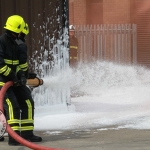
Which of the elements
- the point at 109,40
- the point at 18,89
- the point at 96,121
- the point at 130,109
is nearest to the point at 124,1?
the point at 109,40

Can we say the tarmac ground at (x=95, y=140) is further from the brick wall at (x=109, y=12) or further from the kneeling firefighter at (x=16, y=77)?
the brick wall at (x=109, y=12)

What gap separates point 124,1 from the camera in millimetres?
22609

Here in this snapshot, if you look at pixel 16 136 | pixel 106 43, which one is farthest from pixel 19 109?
pixel 106 43

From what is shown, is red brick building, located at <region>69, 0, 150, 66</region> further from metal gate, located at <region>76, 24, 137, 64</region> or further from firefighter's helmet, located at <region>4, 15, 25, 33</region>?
firefighter's helmet, located at <region>4, 15, 25, 33</region>

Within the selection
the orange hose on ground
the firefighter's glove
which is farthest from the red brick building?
the orange hose on ground

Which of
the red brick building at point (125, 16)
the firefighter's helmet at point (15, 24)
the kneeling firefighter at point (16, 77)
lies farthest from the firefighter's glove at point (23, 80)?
the red brick building at point (125, 16)

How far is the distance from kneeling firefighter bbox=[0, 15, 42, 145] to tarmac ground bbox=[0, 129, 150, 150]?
263 mm

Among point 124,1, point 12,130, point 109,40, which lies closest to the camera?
point 12,130

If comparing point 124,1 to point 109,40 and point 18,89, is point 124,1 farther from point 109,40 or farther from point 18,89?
point 18,89

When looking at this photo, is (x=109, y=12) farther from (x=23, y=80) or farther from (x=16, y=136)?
(x=16, y=136)

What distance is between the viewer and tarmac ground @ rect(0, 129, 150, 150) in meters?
7.37

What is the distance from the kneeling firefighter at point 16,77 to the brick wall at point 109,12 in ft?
48.7

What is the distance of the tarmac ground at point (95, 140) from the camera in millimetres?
7366

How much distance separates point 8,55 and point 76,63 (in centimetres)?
1123
